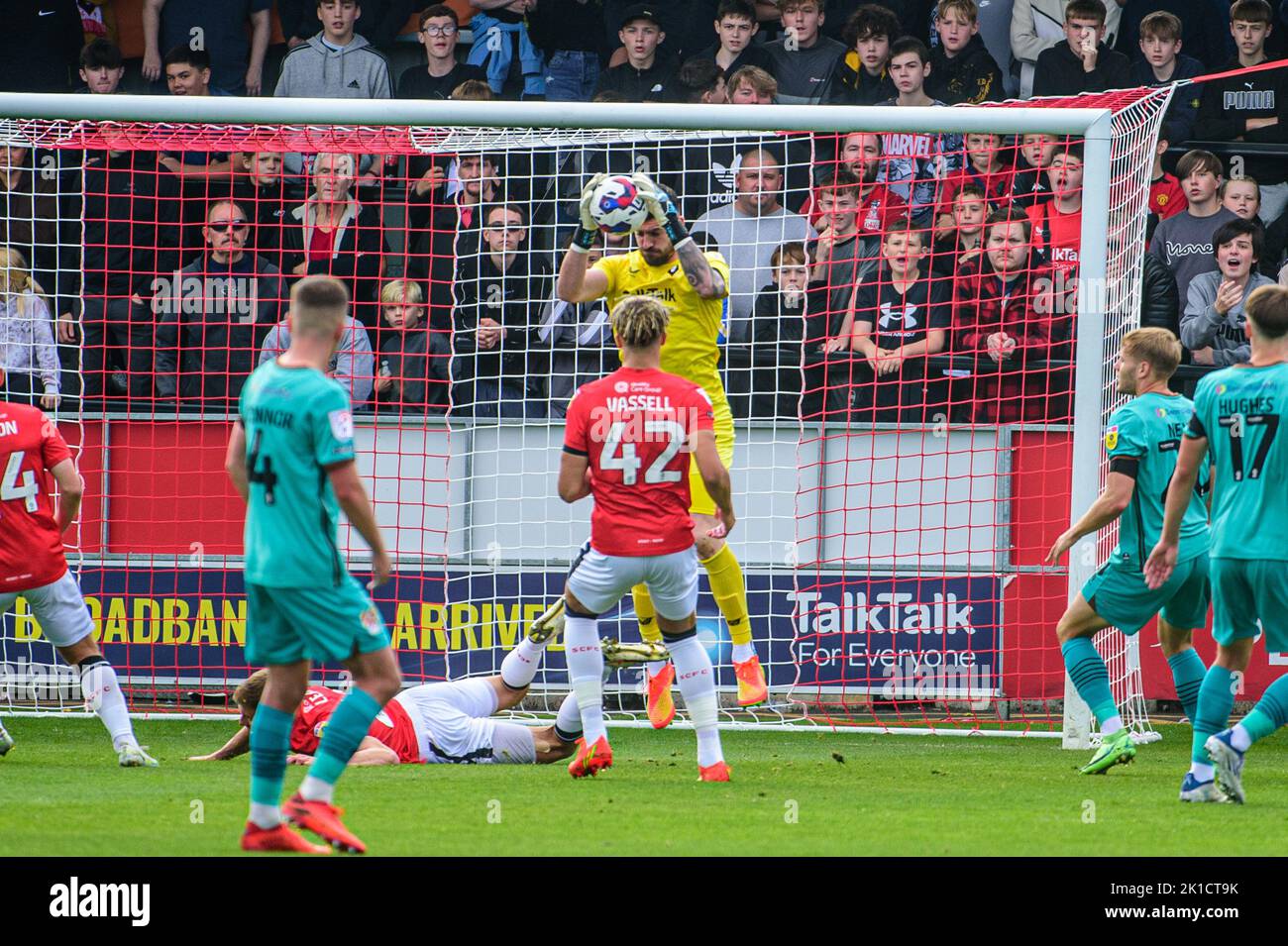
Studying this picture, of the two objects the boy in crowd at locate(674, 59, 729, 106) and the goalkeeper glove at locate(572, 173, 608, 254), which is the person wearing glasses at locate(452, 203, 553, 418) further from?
the goalkeeper glove at locate(572, 173, 608, 254)

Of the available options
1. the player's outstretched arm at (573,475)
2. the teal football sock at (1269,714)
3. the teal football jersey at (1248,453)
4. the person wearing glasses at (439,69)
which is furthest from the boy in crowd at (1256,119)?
the player's outstretched arm at (573,475)

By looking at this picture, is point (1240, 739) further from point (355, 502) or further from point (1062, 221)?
point (1062, 221)

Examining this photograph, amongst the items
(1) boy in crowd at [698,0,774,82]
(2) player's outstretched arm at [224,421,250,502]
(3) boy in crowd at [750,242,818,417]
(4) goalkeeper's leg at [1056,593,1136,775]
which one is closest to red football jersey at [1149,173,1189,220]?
(3) boy in crowd at [750,242,818,417]

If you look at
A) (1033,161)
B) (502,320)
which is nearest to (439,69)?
(502,320)

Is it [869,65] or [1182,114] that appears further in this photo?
[869,65]

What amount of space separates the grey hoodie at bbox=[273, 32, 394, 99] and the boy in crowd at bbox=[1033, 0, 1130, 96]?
227 inches

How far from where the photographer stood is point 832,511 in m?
11.3

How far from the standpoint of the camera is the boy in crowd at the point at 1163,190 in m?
12.9

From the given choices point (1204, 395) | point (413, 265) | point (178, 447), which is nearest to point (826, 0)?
point (413, 265)

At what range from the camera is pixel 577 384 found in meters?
11.9

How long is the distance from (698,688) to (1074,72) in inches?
331

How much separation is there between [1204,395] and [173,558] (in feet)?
23.7

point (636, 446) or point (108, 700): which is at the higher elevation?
point (636, 446)

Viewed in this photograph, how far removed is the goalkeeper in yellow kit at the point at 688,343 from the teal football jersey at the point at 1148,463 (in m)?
2.05
